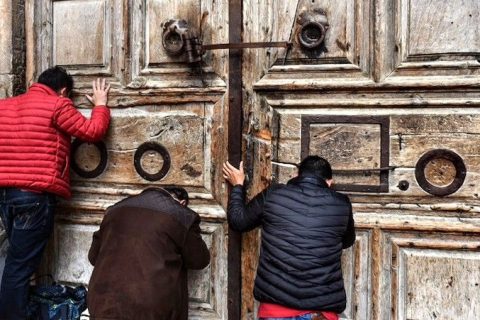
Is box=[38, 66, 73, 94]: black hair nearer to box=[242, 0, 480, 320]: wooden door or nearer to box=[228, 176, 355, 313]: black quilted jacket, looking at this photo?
box=[242, 0, 480, 320]: wooden door

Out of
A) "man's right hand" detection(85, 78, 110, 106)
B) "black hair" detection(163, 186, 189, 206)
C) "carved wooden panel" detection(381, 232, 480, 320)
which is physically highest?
"man's right hand" detection(85, 78, 110, 106)

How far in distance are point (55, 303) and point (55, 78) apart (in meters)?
1.31

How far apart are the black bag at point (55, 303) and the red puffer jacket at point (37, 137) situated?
0.62 metres

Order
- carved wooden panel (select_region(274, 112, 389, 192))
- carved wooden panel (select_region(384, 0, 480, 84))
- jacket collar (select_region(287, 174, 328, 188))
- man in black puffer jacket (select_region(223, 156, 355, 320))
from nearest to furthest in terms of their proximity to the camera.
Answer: man in black puffer jacket (select_region(223, 156, 355, 320)) → jacket collar (select_region(287, 174, 328, 188)) → carved wooden panel (select_region(384, 0, 480, 84)) → carved wooden panel (select_region(274, 112, 389, 192))

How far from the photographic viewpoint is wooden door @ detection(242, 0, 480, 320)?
2695mm

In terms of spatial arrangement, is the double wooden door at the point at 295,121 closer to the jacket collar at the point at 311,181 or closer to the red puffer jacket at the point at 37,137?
the red puffer jacket at the point at 37,137

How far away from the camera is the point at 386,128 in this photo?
278 cm

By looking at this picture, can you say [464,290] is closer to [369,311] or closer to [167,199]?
[369,311]

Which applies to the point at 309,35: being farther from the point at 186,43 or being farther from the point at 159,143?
the point at 159,143

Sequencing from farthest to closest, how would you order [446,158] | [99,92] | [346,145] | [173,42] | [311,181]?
[99,92], [173,42], [346,145], [446,158], [311,181]

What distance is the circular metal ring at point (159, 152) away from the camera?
3.13 m

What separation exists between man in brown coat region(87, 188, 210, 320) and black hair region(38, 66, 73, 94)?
2.98ft

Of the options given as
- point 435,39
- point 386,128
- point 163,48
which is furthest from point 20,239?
point 435,39

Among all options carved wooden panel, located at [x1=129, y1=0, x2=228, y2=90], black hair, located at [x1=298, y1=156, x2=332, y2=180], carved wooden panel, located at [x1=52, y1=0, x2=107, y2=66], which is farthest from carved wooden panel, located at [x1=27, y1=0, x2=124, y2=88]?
black hair, located at [x1=298, y1=156, x2=332, y2=180]
